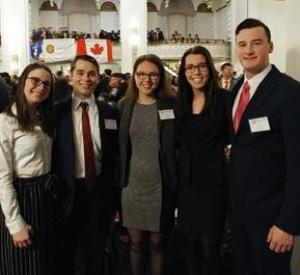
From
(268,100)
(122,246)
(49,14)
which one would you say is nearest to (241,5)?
(49,14)

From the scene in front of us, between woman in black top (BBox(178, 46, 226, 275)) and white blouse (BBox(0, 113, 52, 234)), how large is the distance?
957 mm

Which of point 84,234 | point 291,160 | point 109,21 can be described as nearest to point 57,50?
point 109,21

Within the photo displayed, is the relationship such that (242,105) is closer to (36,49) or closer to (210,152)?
(210,152)

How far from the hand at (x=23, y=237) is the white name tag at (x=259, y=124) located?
4.57 feet

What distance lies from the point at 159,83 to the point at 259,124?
3.24ft

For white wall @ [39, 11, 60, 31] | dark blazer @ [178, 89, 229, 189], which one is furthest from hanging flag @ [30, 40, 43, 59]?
dark blazer @ [178, 89, 229, 189]

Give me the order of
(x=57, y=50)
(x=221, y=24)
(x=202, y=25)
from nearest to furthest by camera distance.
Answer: (x=57, y=50)
(x=221, y=24)
(x=202, y=25)

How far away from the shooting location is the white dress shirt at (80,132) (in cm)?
279

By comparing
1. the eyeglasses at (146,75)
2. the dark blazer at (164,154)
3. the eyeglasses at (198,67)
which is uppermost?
the eyeglasses at (198,67)

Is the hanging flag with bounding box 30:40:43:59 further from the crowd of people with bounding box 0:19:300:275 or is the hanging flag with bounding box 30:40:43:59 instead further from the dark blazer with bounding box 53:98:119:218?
the dark blazer with bounding box 53:98:119:218

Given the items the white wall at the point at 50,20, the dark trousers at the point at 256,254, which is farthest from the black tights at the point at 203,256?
the white wall at the point at 50,20

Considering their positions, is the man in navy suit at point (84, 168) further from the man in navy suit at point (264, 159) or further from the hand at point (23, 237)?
the man in navy suit at point (264, 159)

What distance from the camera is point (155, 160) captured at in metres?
2.82

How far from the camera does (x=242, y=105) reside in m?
2.30
